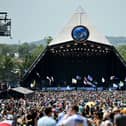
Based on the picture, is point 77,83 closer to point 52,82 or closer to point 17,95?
point 52,82

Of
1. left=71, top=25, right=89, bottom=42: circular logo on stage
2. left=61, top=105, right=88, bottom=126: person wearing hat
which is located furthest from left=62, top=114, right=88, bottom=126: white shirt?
left=71, top=25, right=89, bottom=42: circular logo on stage

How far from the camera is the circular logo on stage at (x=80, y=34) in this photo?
255ft

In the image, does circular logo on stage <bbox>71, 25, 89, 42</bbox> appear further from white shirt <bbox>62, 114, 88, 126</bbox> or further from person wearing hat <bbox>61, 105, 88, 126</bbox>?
white shirt <bbox>62, 114, 88, 126</bbox>

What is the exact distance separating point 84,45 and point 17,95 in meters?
18.4

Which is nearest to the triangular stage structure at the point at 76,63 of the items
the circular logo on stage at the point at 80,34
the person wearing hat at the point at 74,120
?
the circular logo on stage at the point at 80,34

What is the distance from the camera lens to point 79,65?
80500 millimetres

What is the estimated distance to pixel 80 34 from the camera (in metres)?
79.5

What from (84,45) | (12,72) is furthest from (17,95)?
(12,72)

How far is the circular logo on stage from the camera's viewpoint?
7774 centimetres

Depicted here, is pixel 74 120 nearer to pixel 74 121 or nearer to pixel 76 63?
pixel 74 121

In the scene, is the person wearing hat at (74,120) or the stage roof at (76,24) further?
the stage roof at (76,24)

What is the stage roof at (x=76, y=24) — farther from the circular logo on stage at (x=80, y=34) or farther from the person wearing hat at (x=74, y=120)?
the person wearing hat at (x=74, y=120)

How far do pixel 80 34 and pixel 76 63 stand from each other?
318cm

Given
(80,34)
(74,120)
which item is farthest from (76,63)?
(74,120)
